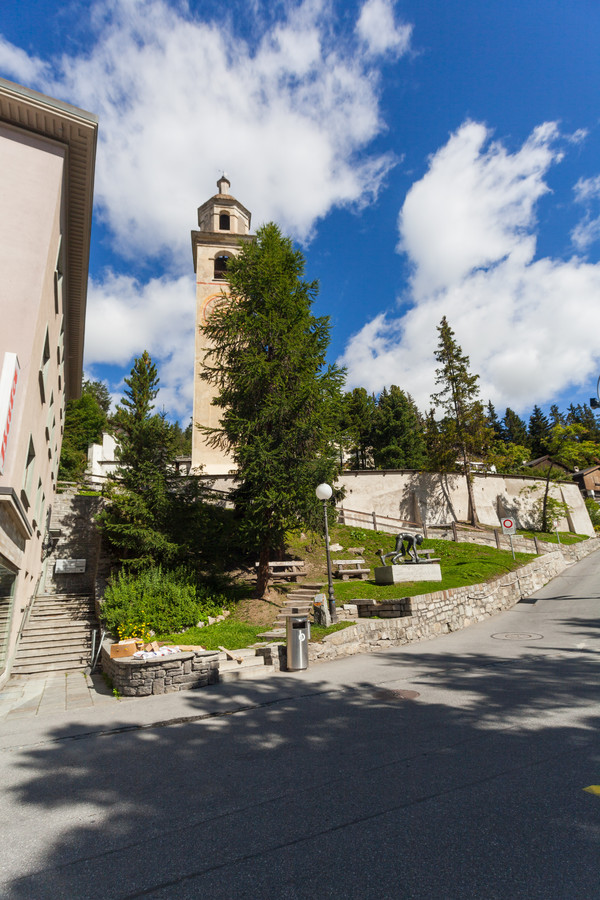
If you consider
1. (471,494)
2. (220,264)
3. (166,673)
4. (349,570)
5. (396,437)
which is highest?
(220,264)

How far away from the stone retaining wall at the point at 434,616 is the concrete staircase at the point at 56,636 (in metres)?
7.46

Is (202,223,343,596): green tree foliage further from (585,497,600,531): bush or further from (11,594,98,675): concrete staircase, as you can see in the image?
(585,497,600,531): bush

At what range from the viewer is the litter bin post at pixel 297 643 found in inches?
375

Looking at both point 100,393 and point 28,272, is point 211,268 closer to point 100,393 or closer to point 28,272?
point 28,272

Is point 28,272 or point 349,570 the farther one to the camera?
point 349,570

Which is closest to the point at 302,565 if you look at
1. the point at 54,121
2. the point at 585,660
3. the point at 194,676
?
the point at 194,676

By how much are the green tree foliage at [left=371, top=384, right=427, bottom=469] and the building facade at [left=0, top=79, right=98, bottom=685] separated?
3699 centimetres

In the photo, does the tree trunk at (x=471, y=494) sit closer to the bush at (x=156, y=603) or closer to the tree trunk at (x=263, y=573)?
the tree trunk at (x=263, y=573)

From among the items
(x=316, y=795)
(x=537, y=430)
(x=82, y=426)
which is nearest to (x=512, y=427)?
(x=537, y=430)

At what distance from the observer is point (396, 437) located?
47875 millimetres

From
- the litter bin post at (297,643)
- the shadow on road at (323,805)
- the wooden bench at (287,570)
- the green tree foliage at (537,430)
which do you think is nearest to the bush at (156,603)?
the wooden bench at (287,570)

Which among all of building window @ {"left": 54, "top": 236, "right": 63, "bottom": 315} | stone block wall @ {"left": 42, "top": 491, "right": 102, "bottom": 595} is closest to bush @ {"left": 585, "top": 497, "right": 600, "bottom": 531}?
stone block wall @ {"left": 42, "top": 491, "right": 102, "bottom": 595}

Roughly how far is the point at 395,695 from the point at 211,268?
3280cm

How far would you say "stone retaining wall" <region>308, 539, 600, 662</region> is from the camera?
10945 mm
